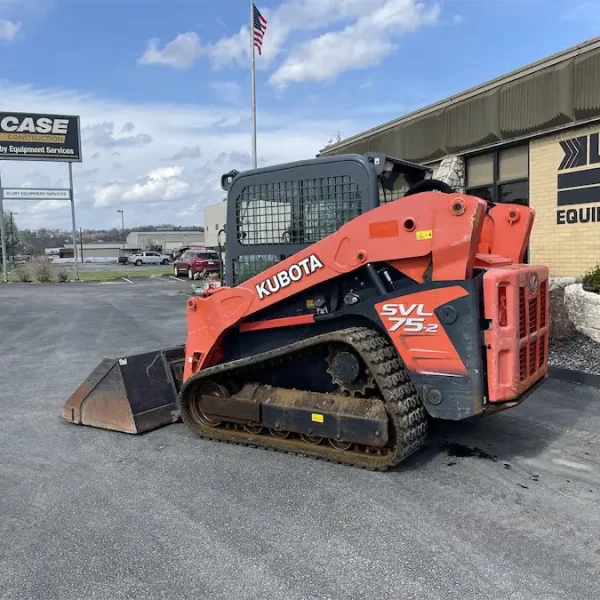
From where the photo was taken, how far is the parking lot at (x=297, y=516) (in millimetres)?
2863

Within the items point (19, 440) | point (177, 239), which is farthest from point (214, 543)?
point (177, 239)

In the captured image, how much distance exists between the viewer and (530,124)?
981 centimetres

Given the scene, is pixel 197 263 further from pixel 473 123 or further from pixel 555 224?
pixel 555 224

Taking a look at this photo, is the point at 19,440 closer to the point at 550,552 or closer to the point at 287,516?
the point at 287,516

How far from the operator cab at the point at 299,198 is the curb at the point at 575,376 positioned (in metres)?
3.38

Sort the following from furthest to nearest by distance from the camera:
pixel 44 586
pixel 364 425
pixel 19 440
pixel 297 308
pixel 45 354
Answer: pixel 45 354 → pixel 19 440 → pixel 297 308 → pixel 364 425 → pixel 44 586

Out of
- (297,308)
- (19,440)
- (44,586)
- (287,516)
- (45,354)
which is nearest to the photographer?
(44,586)

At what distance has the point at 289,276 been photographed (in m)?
4.46

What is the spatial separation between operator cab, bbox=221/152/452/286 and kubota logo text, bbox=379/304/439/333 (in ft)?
2.90

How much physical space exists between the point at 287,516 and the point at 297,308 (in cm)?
167

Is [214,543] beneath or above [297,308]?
beneath

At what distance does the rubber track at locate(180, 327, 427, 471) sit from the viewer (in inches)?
157

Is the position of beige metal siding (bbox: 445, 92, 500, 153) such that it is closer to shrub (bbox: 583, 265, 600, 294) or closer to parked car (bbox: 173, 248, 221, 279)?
shrub (bbox: 583, 265, 600, 294)

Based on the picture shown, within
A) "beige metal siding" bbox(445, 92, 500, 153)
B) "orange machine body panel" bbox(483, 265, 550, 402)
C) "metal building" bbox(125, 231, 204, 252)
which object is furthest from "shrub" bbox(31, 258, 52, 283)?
"metal building" bbox(125, 231, 204, 252)
